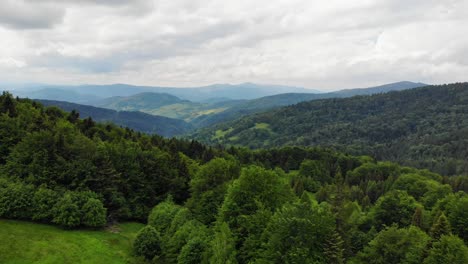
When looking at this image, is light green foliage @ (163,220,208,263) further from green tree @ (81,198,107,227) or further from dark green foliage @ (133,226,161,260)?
green tree @ (81,198,107,227)

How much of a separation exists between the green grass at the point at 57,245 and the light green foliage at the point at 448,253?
111ft

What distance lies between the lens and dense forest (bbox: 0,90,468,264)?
3269 cm

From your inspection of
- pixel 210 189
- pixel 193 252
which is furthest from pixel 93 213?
pixel 193 252

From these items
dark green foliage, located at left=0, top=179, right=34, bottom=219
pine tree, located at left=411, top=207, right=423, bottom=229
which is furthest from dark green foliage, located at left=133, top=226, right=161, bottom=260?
pine tree, located at left=411, top=207, right=423, bottom=229

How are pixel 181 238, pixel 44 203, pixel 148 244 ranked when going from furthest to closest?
pixel 44 203
pixel 148 244
pixel 181 238

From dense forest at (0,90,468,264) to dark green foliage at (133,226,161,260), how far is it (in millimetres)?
129

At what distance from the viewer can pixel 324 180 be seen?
123688mm

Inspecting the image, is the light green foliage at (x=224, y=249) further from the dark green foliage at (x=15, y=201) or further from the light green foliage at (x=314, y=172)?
the light green foliage at (x=314, y=172)

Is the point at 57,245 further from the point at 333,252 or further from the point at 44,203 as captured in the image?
the point at 333,252

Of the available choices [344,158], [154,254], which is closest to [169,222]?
[154,254]

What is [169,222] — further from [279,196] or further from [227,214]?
[279,196]

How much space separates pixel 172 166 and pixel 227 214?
113 ft

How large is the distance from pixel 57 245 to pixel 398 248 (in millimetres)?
41057

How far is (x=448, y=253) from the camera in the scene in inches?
1222
